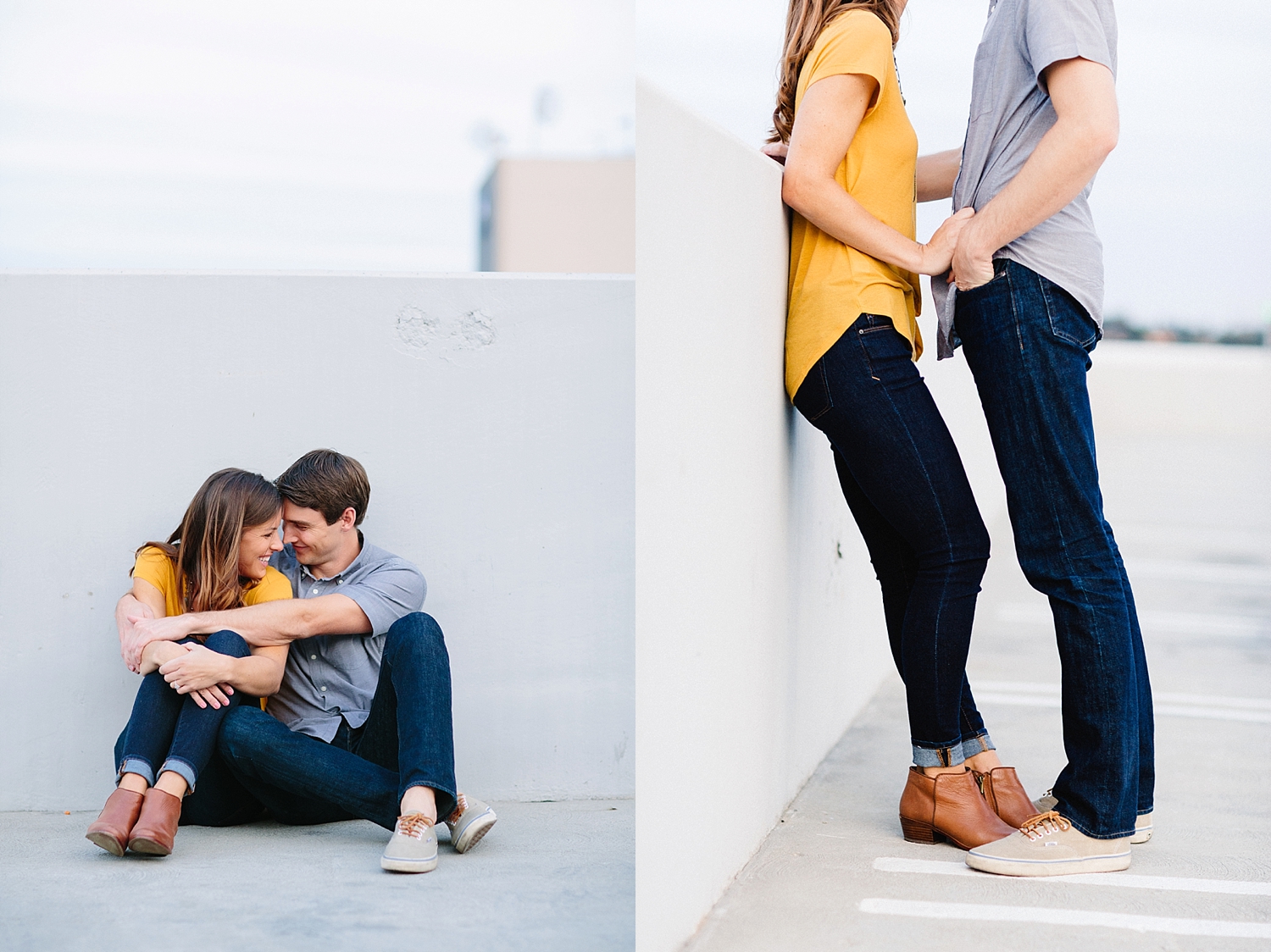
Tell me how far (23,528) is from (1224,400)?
17792 mm

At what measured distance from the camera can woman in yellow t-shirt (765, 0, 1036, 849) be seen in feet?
6.45

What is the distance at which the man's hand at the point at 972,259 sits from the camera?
195 centimetres

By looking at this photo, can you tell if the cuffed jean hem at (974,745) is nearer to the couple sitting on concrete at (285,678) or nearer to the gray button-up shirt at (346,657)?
the couple sitting on concrete at (285,678)

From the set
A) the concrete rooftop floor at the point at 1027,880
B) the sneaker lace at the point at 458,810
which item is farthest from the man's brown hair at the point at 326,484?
the concrete rooftop floor at the point at 1027,880

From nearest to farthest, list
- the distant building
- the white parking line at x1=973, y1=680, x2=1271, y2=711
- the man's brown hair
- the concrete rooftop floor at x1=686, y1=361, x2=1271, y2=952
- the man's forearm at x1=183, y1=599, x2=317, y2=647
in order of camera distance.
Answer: the concrete rooftop floor at x1=686, y1=361, x2=1271, y2=952
the man's forearm at x1=183, y1=599, x2=317, y2=647
the man's brown hair
the white parking line at x1=973, y1=680, x2=1271, y2=711
the distant building

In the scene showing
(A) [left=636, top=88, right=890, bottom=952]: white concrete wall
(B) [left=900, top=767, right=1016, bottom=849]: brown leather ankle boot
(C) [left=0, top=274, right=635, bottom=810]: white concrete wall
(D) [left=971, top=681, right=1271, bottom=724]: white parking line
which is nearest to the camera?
(A) [left=636, top=88, right=890, bottom=952]: white concrete wall

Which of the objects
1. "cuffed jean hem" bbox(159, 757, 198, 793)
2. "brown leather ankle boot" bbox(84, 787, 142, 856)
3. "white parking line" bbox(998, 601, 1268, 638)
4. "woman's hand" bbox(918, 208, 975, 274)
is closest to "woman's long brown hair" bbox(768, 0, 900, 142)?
"woman's hand" bbox(918, 208, 975, 274)

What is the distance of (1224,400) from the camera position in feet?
55.6

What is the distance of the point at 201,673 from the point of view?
231 cm

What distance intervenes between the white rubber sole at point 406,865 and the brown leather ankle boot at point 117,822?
1.73 feet

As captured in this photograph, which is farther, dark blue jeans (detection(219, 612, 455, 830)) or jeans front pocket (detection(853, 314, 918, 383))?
dark blue jeans (detection(219, 612, 455, 830))

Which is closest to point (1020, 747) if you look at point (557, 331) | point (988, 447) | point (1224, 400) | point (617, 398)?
point (617, 398)

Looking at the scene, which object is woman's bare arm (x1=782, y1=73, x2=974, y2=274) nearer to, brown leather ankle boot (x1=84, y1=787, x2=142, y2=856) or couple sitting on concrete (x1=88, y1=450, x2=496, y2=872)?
couple sitting on concrete (x1=88, y1=450, x2=496, y2=872)

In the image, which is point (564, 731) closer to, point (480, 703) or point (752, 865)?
point (480, 703)
